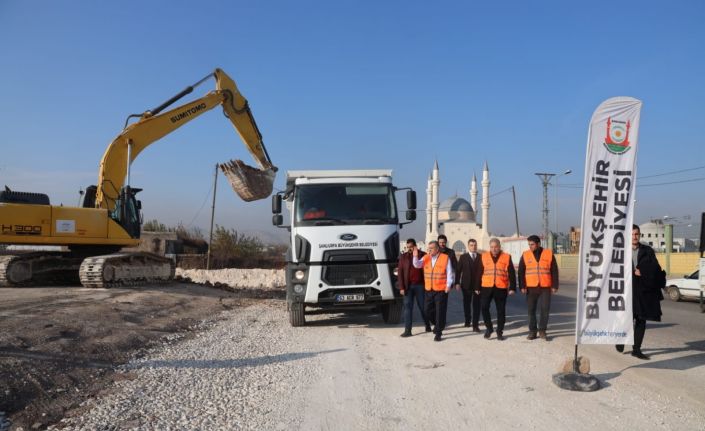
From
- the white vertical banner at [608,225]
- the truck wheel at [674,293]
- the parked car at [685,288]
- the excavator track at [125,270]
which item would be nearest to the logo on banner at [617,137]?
the white vertical banner at [608,225]

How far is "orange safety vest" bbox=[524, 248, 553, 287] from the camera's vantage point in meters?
8.86

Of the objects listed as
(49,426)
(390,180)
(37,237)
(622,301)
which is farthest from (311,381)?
(37,237)

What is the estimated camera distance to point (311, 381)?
6.20 meters

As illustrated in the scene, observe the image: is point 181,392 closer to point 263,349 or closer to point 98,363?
point 98,363

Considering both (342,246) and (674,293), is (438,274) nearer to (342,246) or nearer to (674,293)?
(342,246)

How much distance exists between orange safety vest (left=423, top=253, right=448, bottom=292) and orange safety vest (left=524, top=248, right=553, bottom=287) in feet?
4.49

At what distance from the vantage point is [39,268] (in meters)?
16.3

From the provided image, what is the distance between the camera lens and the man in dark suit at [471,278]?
9.90 metres

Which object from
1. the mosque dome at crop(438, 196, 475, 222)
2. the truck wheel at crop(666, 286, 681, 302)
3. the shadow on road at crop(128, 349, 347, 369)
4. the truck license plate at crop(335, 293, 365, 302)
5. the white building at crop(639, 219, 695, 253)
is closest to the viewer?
the shadow on road at crop(128, 349, 347, 369)

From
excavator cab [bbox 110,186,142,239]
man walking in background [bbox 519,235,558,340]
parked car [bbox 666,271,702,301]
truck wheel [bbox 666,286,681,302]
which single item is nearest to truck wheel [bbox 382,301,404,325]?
man walking in background [bbox 519,235,558,340]

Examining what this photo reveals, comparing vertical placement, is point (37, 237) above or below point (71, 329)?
above

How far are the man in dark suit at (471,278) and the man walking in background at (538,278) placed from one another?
0.92 m

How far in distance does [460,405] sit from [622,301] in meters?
2.59

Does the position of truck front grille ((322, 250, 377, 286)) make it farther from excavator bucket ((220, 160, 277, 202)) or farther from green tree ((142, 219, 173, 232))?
green tree ((142, 219, 173, 232))
